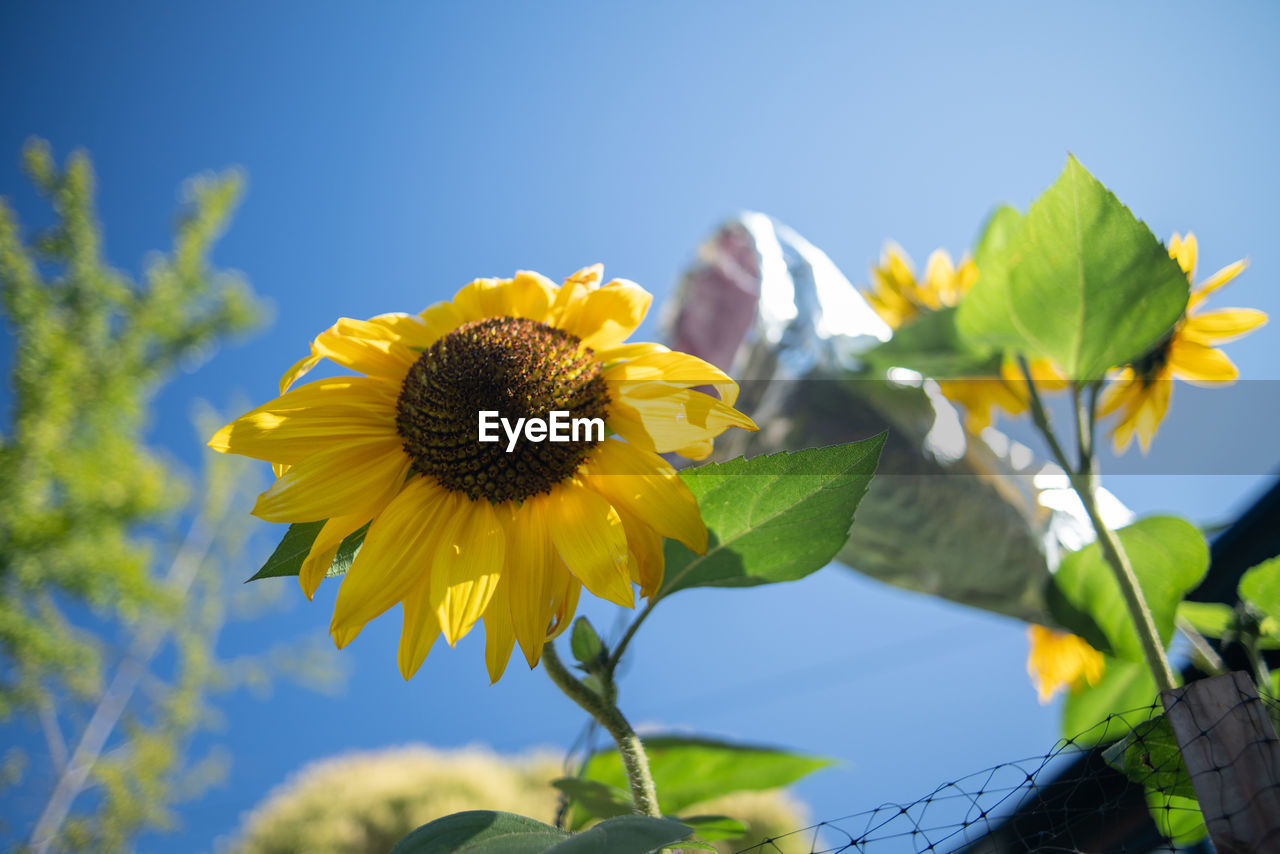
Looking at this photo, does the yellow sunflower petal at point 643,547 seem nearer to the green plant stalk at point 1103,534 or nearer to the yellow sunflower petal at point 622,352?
the yellow sunflower petal at point 622,352

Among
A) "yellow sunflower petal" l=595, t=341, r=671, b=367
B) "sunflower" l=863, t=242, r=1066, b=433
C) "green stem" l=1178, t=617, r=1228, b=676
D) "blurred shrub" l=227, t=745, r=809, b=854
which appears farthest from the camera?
"blurred shrub" l=227, t=745, r=809, b=854

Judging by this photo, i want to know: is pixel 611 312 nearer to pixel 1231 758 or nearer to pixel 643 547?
pixel 643 547

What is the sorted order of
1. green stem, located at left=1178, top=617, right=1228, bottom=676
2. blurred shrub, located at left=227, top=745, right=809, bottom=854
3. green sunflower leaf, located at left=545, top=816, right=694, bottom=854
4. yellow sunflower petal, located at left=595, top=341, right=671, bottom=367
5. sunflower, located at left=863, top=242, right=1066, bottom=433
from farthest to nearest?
blurred shrub, located at left=227, top=745, right=809, bottom=854
sunflower, located at left=863, top=242, right=1066, bottom=433
green stem, located at left=1178, top=617, right=1228, bottom=676
yellow sunflower petal, located at left=595, top=341, right=671, bottom=367
green sunflower leaf, located at left=545, top=816, right=694, bottom=854

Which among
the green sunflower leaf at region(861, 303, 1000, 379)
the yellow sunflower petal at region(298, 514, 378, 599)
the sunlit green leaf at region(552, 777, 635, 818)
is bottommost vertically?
the sunlit green leaf at region(552, 777, 635, 818)

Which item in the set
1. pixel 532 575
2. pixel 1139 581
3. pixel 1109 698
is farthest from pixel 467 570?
pixel 1109 698

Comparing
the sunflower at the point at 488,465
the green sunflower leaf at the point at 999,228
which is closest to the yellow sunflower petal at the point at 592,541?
the sunflower at the point at 488,465

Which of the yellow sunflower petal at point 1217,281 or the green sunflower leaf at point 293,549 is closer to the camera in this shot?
the green sunflower leaf at point 293,549

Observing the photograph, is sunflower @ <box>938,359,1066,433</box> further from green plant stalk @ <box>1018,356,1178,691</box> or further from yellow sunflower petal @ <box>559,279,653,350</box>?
→ yellow sunflower petal @ <box>559,279,653,350</box>

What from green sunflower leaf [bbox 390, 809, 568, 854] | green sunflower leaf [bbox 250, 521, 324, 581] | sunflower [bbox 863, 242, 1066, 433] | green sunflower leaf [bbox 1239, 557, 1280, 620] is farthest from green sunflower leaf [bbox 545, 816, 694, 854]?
sunflower [bbox 863, 242, 1066, 433]
